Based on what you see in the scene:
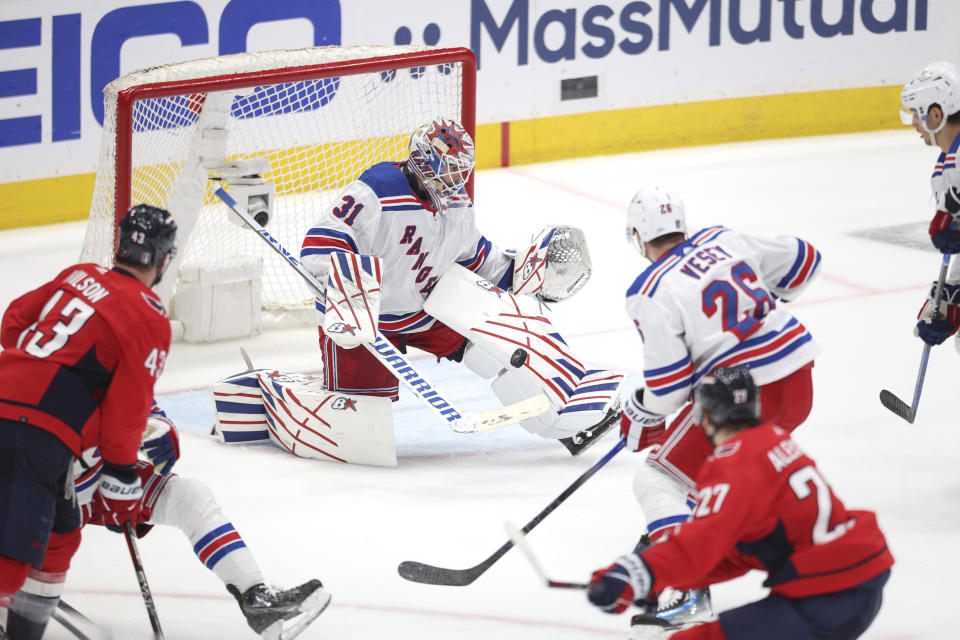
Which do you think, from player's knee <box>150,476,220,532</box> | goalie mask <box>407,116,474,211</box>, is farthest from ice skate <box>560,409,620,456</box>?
player's knee <box>150,476,220,532</box>

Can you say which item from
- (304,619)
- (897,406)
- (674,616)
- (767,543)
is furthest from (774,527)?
(897,406)

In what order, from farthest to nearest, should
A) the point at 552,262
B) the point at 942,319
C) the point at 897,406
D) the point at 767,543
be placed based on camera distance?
1. the point at 552,262
2. the point at 897,406
3. the point at 942,319
4. the point at 767,543

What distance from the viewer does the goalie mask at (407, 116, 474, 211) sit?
435 cm

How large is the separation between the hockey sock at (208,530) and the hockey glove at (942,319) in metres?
2.23

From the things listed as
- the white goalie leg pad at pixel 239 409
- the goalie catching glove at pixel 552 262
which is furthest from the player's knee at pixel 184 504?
the goalie catching glove at pixel 552 262

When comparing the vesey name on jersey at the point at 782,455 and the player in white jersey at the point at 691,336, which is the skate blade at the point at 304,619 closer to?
the player in white jersey at the point at 691,336

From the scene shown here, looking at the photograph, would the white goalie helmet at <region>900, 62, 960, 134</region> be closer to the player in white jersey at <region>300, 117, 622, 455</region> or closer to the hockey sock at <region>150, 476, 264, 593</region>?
the player in white jersey at <region>300, 117, 622, 455</region>

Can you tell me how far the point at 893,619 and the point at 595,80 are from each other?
17.8 ft

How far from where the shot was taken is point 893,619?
3.46 meters

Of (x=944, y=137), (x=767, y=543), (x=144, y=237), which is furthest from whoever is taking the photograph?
(x=944, y=137)

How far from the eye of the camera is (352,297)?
4.27 meters

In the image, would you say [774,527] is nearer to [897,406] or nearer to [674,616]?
[674,616]

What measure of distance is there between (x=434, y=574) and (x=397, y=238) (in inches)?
47.8

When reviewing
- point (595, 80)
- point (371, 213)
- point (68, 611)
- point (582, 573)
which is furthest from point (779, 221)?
point (68, 611)
